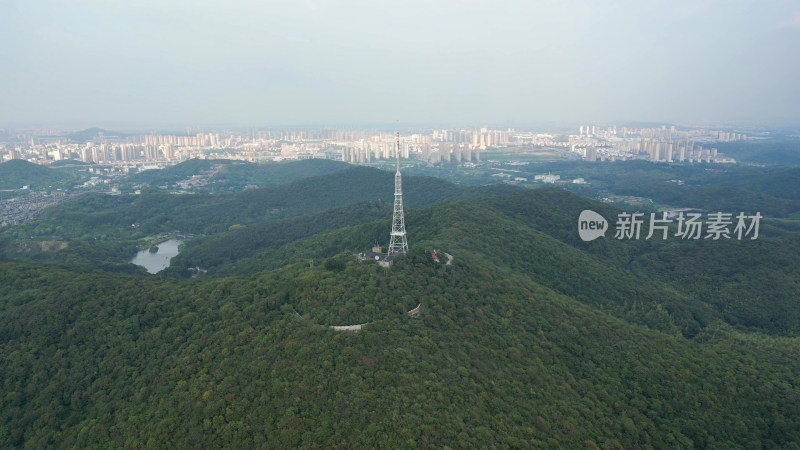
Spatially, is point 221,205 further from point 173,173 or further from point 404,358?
point 404,358

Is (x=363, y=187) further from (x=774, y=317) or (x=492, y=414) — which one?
(x=492, y=414)

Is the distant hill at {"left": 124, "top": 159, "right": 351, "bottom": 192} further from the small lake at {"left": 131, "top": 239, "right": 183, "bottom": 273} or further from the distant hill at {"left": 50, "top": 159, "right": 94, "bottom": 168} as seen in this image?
the small lake at {"left": 131, "top": 239, "right": 183, "bottom": 273}

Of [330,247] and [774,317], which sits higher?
[330,247]

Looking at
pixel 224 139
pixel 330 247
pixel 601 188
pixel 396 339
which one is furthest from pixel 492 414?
pixel 224 139

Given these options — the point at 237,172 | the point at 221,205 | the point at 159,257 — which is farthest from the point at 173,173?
the point at 159,257

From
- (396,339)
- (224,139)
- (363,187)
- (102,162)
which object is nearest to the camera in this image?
(396,339)

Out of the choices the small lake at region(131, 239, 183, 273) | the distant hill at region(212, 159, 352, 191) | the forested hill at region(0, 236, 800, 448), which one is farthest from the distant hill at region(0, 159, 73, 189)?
the forested hill at region(0, 236, 800, 448)

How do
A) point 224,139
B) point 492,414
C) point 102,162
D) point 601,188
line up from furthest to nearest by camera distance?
point 224,139, point 102,162, point 601,188, point 492,414
